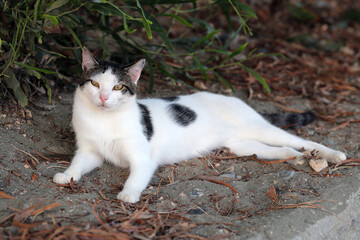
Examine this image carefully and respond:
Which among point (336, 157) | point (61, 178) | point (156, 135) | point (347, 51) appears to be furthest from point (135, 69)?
point (347, 51)

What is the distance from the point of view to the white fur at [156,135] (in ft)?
9.08

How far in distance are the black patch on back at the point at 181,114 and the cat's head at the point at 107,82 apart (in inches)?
20.4

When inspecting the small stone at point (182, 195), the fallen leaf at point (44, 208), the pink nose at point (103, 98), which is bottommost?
the small stone at point (182, 195)

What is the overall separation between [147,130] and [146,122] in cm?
6

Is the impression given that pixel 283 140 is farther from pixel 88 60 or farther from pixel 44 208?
pixel 44 208

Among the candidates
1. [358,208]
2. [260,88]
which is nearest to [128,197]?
[358,208]

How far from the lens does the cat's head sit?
272cm

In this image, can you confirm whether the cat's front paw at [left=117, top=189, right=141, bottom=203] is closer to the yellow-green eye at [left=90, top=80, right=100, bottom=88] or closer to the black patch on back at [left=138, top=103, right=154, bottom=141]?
the black patch on back at [left=138, top=103, right=154, bottom=141]

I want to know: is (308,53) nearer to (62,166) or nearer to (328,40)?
(328,40)

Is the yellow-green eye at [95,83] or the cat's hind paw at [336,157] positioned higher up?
the yellow-green eye at [95,83]

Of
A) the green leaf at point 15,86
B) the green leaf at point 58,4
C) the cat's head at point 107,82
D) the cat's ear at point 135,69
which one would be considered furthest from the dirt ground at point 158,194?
the green leaf at point 58,4

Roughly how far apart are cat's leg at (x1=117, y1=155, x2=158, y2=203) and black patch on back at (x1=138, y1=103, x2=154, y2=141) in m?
0.21

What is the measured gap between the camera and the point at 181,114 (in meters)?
3.39

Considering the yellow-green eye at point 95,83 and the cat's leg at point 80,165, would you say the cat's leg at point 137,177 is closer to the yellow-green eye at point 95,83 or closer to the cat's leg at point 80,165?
the cat's leg at point 80,165
